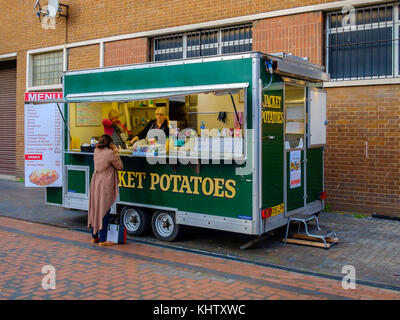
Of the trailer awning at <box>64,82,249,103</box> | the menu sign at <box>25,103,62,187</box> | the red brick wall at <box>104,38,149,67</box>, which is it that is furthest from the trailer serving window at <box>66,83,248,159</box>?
the red brick wall at <box>104,38,149,67</box>

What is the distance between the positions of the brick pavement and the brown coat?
50 cm

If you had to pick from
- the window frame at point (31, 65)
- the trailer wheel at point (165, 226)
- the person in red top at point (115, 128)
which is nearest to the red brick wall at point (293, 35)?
the person in red top at point (115, 128)

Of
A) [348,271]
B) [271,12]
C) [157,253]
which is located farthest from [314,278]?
[271,12]

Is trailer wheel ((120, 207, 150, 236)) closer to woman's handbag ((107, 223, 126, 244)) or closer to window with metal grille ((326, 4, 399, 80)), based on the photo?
woman's handbag ((107, 223, 126, 244))

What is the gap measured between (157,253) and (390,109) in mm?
5637

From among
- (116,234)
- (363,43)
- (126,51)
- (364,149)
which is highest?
(126,51)

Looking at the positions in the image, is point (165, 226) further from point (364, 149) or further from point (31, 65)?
point (31, 65)

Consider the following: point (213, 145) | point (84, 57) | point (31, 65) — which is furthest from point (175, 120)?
point (31, 65)

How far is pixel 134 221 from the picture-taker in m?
8.53

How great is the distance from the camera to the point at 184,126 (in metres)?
8.80

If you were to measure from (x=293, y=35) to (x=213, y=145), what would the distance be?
15.0ft

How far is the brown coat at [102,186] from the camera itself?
768cm

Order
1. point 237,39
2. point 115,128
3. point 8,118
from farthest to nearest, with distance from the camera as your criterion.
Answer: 1. point 8,118
2. point 237,39
3. point 115,128

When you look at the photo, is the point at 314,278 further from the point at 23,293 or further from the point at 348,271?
the point at 23,293
